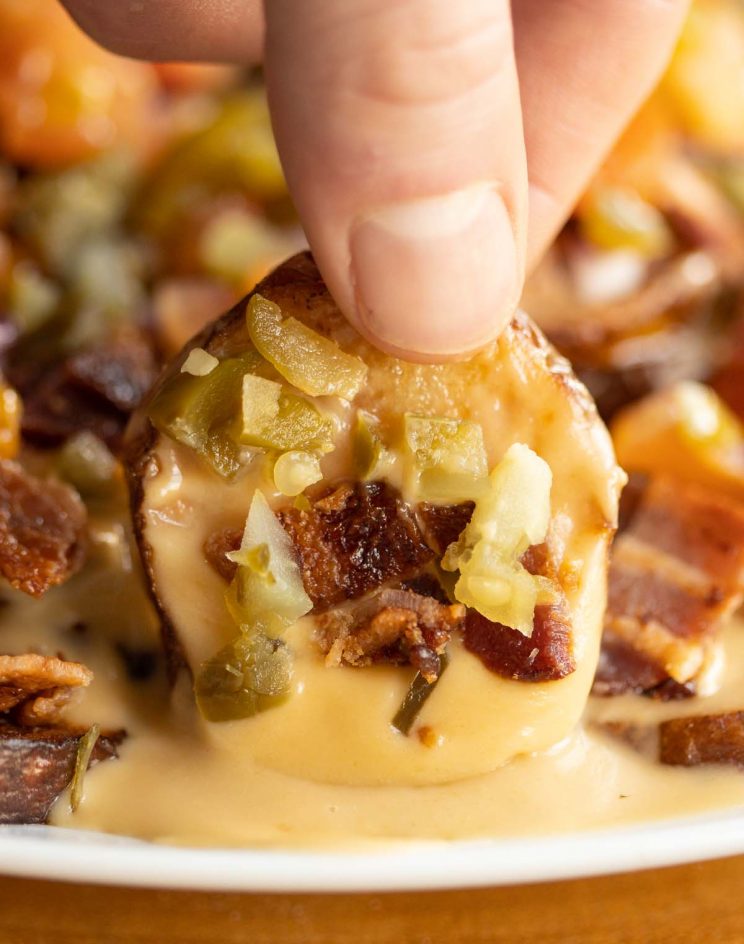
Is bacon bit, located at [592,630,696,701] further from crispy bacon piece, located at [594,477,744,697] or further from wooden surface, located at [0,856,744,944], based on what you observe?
wooden surface, located at [0,856,744,944]

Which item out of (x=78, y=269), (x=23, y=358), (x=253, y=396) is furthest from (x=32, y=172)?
(x=253, y=396)

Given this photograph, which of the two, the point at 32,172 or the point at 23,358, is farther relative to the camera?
the point at 32,172

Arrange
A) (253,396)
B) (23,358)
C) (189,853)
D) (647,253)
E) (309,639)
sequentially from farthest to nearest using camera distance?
(647,253)
(23,358)
(309,639)
(253,396)
(189,853)

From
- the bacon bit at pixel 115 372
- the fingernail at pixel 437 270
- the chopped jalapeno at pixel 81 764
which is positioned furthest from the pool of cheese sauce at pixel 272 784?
the bacon bit at pixel 115 372

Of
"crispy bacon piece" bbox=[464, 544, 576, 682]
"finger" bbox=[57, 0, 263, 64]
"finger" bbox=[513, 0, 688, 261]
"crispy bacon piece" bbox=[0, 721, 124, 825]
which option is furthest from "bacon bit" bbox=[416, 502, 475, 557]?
"finger" bbox=[57, 0, 263, 64]

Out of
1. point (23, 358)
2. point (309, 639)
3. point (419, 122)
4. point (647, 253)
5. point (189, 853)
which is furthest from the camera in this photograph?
point (647, 253)

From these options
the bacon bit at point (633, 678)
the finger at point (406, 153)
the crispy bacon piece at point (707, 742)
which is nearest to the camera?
the finger at point (406, 153)

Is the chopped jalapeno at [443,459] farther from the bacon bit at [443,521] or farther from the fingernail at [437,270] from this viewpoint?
the fingernail at [437,270]

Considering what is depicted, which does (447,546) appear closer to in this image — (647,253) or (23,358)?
(23,358)
